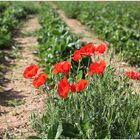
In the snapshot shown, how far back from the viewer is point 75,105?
12.6ft

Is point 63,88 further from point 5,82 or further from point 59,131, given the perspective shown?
point 5,82

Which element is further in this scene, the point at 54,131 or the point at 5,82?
the point at 5,82

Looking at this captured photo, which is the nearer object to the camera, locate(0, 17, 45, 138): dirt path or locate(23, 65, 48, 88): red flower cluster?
locate(23, 65, 48, 88): red flower cluster

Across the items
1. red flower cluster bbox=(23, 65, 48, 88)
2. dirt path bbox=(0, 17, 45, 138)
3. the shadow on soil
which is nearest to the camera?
red flower cluster bbox=(23, 65, 48, 88)

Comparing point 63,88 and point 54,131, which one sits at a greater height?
point 63,88

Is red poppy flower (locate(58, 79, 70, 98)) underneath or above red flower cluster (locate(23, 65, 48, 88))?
underneath

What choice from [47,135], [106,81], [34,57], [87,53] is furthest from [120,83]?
[34,57]

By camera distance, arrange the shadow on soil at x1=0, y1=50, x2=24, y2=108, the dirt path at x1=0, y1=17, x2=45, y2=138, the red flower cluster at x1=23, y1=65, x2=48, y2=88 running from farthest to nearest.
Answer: the shadow on soil at x1=0, y1=50, x2=24, y2=108 → the dirt path at x1=0, y1=17, x2=45, y2=138 → the red flower cluster at x1=23, y1=65, x2=48, y2=88

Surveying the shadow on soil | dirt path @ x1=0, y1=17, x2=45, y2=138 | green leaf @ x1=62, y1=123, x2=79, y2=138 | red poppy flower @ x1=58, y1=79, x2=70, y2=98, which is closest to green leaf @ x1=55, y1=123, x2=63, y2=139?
green leaf @ x1=62, y1=123, x2=79, y2=138

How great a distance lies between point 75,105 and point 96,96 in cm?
25

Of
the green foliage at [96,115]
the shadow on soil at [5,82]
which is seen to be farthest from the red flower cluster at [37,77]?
the shadow on soil at [5,82]

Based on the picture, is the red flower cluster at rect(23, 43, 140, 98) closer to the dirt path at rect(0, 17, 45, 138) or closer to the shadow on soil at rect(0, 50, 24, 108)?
the dirt path at rect(0, 17, 45, 138)

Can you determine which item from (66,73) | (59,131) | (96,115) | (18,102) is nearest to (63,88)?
(66,73)

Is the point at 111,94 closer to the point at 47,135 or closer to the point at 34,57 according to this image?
the point at 47,135
